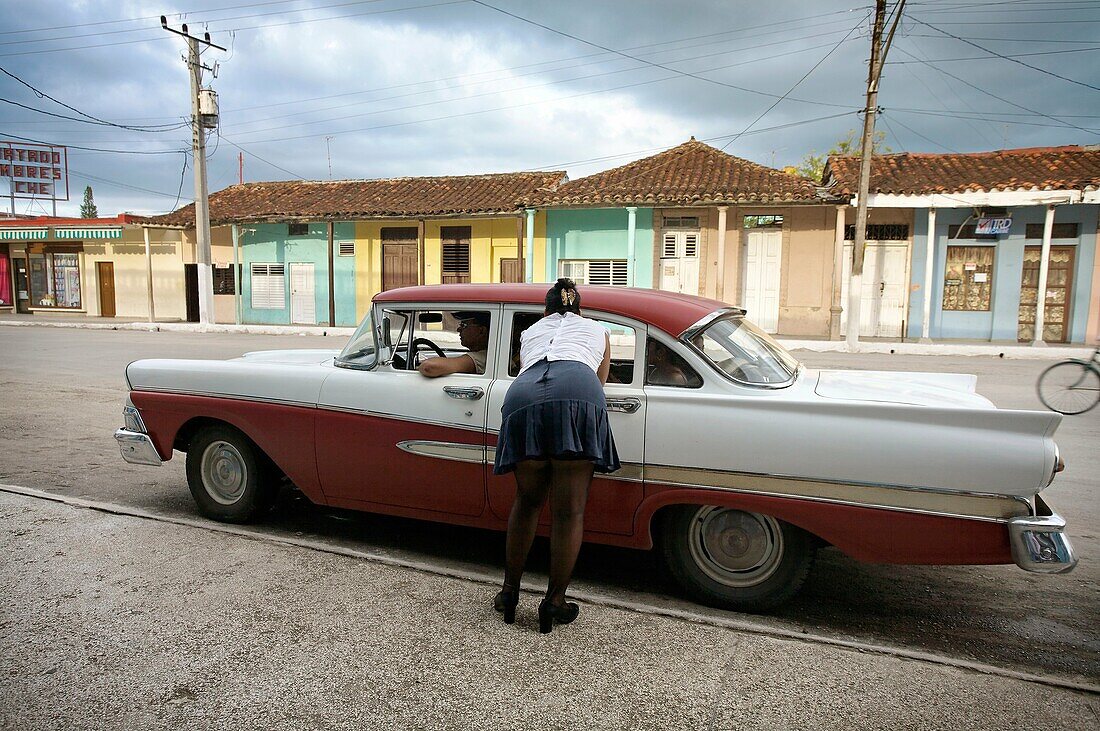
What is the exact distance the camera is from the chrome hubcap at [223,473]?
452 cm

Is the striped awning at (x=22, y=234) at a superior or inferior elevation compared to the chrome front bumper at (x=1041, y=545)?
superior

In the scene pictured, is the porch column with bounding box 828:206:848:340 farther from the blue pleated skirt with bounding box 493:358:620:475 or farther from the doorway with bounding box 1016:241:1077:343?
the blue pleated skirt with bounding box 493:358:620:475

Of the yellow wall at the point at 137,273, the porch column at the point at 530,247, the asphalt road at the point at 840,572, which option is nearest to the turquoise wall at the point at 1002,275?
the porch column at the point at 530,247

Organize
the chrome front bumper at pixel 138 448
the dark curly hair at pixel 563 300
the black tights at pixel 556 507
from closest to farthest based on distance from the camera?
1. the black tights at pixel 556 507
2. the dark curly hair at pixel 563 300
3. the chrome front bumper at pixel 138 448

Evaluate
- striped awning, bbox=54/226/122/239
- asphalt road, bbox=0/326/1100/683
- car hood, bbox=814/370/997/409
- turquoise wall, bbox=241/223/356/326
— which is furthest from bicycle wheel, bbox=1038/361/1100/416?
striped awning, bbox=54/226/122/239

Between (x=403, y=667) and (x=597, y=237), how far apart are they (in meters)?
19.8

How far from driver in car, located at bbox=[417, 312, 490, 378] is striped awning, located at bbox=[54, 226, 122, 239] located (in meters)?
29.1

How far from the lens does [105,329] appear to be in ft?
77.2

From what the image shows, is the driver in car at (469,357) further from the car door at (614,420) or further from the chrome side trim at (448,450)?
the chrome side trim at (448,450)

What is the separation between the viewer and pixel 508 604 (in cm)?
321

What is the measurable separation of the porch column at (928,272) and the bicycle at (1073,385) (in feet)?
31.6

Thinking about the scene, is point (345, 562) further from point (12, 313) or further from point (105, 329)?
point (12, 313)

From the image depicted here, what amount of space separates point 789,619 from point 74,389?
410 inches

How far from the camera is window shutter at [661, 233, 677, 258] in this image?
70.0ft
